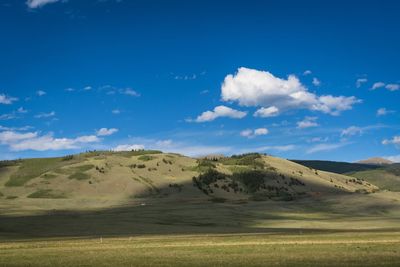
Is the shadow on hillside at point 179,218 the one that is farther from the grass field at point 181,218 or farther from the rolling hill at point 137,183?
the rolling hill at point 137,183

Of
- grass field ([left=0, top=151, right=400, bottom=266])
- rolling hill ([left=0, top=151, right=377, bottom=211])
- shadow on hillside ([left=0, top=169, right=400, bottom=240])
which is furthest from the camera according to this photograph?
rolling hill ([left=0, top=151, right=377, bottom=211])

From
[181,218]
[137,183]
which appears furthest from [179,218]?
[137,183]

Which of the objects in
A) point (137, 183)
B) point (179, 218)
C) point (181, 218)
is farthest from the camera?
point (137, 183)

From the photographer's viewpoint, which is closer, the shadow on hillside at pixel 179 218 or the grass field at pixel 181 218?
the grass field at pixel 181 218

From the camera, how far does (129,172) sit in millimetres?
184125

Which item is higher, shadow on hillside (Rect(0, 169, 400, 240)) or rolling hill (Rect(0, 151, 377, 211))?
rolling hill (Rect(0, 151, 377, 211))

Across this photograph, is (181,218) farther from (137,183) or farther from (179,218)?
(137,183)

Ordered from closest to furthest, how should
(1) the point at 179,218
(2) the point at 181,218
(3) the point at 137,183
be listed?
(1) the point at 179,218 < (2) the point at 181,218 < (3) the point at 137,183

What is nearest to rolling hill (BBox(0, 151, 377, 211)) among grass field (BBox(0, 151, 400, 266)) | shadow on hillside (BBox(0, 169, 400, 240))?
grass field (BBox(0, 151, 400, 266))

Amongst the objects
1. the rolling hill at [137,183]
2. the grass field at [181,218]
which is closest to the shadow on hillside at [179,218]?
the grass field at [181,218]

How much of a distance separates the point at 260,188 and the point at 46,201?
231 ft

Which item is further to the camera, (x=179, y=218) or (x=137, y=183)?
(x=137, y=183)

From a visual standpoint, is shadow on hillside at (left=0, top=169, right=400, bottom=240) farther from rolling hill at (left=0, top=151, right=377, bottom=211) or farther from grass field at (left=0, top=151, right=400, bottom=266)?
rolling hill at (left=0, top=151, right=377, bottom=211)

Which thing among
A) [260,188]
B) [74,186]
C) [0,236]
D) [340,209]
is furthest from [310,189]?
[0,236]
